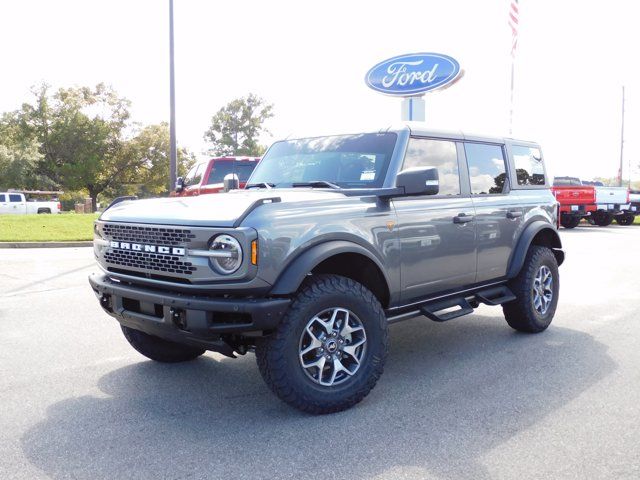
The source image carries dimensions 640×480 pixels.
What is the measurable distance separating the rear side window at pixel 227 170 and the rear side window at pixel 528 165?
398 inches

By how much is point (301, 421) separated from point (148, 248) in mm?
1471

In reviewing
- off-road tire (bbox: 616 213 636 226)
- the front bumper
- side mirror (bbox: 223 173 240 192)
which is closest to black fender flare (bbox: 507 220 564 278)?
side mirror (bbox: 223 173 240 192)

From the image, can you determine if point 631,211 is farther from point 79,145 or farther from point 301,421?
point 79,145

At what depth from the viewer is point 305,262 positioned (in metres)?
3.64

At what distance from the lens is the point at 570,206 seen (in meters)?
22.3

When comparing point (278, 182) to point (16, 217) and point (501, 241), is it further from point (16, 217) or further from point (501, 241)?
point (16, 217)

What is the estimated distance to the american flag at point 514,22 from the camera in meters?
22.0

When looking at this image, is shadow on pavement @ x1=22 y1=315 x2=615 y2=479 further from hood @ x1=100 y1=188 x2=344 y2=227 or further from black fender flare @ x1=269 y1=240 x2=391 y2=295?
hood @ x1=100 y1=188 x2=344 y2=227

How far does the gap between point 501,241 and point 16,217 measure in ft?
63.6

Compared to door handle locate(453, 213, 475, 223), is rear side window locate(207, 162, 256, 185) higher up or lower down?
higher up

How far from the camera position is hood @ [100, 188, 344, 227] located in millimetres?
3578

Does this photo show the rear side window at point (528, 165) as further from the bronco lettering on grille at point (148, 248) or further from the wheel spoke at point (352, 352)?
the bronco lettering on grille at point (148, 248)

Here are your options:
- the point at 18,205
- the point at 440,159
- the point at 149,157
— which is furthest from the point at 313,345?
the point at 149,157

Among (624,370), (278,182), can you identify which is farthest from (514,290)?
(278,182)
